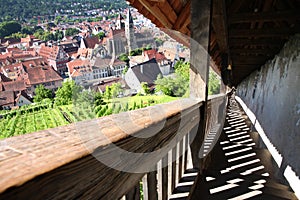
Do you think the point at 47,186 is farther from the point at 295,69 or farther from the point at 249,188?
the point at 295,69

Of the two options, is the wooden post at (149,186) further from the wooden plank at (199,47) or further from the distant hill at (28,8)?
the distant hill at (28,8)

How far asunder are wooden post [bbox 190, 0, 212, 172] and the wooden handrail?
112cm

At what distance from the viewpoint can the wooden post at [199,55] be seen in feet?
5.67

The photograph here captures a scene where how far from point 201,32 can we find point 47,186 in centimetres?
165

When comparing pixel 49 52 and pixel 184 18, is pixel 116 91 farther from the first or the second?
pixel 49 52

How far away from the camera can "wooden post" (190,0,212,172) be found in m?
1.73

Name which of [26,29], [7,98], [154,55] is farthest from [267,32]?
[26,29]

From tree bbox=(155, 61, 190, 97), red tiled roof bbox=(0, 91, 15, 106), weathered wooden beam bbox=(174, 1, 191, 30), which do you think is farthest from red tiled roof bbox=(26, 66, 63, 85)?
weathered wooden beam bbox=(174, 1, 191, 30)

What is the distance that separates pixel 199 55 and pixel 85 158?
1539 mm

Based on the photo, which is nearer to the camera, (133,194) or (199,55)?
(133,194)

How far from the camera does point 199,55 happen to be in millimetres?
→ 1820

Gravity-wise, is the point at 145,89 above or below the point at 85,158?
above

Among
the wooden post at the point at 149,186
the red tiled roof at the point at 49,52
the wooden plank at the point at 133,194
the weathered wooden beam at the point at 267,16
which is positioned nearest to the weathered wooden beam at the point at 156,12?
the weathered wooden beam at the point at 267,16

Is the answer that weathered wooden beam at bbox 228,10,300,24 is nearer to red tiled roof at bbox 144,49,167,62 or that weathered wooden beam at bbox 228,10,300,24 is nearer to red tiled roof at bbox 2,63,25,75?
red tiled roof at bbox 144,49,167,62
